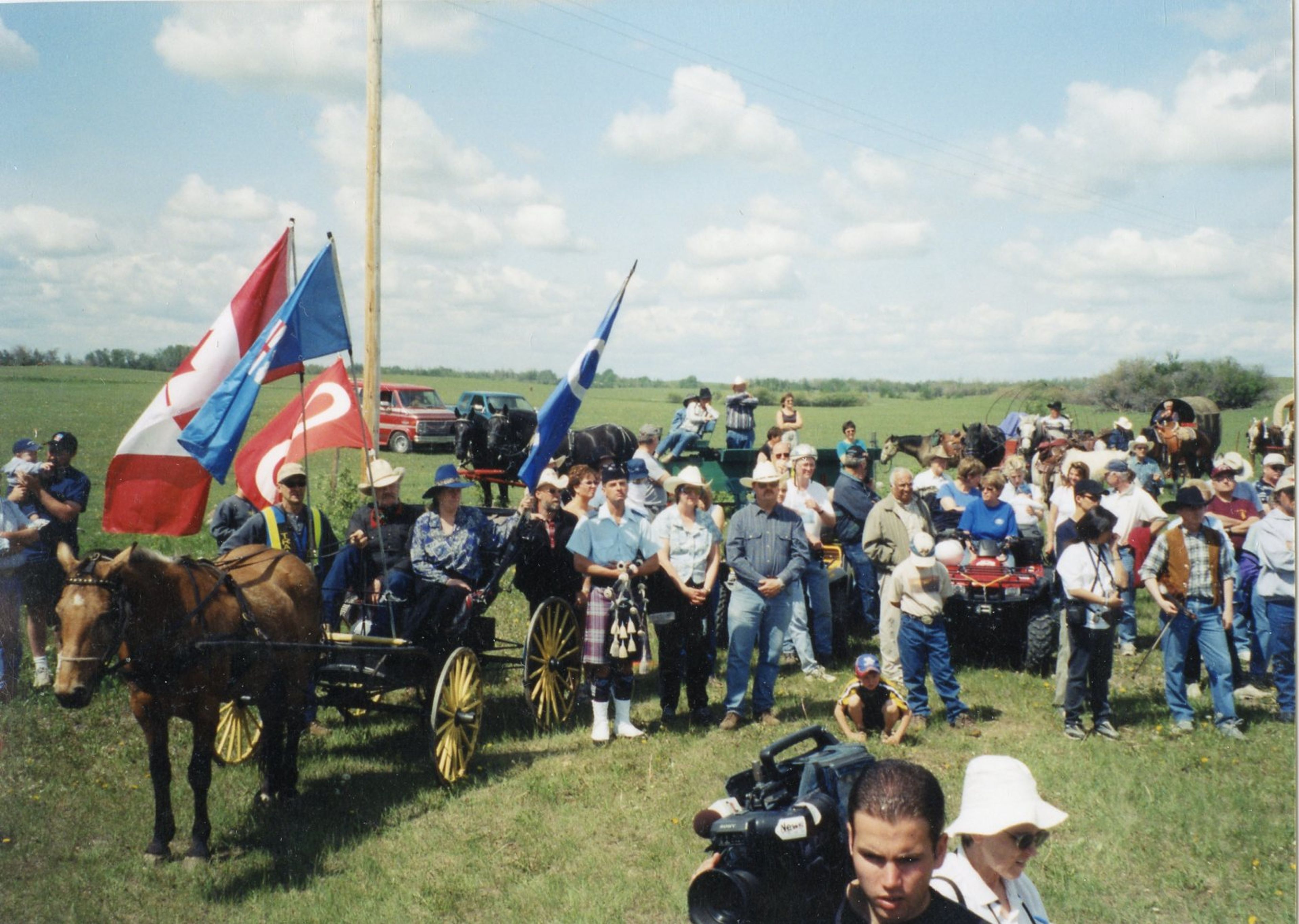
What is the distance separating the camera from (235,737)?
24.4 ft

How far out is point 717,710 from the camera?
835cm

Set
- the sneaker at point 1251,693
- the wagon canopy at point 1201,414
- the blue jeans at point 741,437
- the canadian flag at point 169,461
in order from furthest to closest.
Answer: the wagon canopy at point 1201,414, the blue jeans at point 741,437, the sneaker at point 1251,693, the canadian flag at point 169,461

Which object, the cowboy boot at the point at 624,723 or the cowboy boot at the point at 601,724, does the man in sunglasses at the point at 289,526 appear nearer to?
the cowboy boot at the point at 601,724

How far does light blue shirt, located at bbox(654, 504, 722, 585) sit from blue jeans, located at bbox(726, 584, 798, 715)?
354 millimetres

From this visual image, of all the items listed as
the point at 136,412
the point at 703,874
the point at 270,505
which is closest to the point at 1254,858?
the point at 703,874

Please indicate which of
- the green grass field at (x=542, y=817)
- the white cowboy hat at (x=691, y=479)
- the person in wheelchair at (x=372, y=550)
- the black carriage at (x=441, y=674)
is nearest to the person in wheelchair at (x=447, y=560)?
the black carriage at (x=441, y=674)

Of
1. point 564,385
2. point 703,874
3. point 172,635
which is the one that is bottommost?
point 703,874

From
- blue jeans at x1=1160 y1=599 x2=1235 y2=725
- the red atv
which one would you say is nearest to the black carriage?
the red atv

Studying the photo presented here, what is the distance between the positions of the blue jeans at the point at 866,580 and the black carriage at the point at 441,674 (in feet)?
11.0

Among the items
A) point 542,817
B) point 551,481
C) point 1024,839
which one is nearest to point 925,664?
point 542,817

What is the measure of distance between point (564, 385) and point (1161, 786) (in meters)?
5.10

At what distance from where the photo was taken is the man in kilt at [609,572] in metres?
7.68

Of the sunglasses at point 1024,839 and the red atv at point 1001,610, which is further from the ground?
the sunglasses at point 1024,839

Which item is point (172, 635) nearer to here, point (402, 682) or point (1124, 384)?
point (402, 682)
